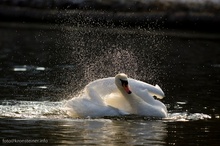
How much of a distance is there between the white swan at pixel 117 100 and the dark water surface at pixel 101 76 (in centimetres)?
23

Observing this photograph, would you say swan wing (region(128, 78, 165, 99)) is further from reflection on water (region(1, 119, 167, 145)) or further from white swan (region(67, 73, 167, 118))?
reflection on water (region(1, 119, 167, 145))

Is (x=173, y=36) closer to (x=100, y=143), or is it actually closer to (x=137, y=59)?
(x=137, y=59)

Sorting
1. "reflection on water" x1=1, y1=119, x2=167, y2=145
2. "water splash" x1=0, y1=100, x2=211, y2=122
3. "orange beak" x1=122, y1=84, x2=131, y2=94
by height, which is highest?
"orange beak" x1=122, y1=84, x2=131, y2=94

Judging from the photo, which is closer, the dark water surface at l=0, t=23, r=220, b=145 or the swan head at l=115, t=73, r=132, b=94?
the dark water surface at l=0, t=23, r=220, b=145

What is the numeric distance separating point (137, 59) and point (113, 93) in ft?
36.0

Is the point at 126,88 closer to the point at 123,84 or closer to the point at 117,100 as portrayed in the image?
the point at 123,84

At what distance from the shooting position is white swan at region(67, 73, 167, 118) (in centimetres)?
1848

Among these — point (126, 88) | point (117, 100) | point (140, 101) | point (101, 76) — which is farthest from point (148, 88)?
point (101, 76)

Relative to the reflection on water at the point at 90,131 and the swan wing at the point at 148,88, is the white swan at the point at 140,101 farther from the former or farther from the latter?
the reflection on water at the point at 90,131

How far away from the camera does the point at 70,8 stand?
43.7 meters

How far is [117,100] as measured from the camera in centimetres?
1981

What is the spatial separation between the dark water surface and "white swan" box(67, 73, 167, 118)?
232 mm

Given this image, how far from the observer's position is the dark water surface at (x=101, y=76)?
1678 cm

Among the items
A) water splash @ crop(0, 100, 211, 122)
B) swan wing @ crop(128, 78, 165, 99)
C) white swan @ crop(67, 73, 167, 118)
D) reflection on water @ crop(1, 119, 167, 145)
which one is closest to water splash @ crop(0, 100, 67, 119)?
water splash @ crop(0, 100, 211, 122)
